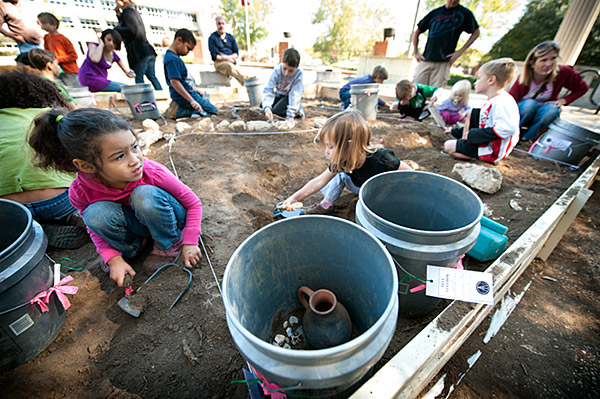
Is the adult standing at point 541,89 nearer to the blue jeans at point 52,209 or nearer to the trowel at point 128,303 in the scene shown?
the trowel at point 128,303

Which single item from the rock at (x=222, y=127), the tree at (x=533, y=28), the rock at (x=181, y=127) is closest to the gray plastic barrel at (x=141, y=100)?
the rock at (x=181, y=127)

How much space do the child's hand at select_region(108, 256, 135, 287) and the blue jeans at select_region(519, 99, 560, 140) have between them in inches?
208

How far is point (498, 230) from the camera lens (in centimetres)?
176

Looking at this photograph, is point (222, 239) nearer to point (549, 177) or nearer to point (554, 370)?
point (554, 370)

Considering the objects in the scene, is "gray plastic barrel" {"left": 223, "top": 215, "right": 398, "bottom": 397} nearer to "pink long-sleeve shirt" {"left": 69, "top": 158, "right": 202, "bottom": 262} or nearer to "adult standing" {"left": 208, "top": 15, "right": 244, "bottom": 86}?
"pink long-sleeve shirt" {"left": 69, "top": 158, "right": 202, "bottom": 262}

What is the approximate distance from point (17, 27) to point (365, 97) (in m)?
6.31

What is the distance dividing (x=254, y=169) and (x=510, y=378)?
281cm

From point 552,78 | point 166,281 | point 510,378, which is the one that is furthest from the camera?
point 552,78

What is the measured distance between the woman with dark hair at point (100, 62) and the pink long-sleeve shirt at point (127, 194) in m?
4.45

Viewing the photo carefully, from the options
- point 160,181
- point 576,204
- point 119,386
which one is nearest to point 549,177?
point 576,204

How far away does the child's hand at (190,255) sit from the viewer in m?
1.69

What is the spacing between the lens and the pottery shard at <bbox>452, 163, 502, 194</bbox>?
2.57 metres

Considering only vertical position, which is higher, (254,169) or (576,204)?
(576,204)

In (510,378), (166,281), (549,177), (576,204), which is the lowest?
(510,378)
